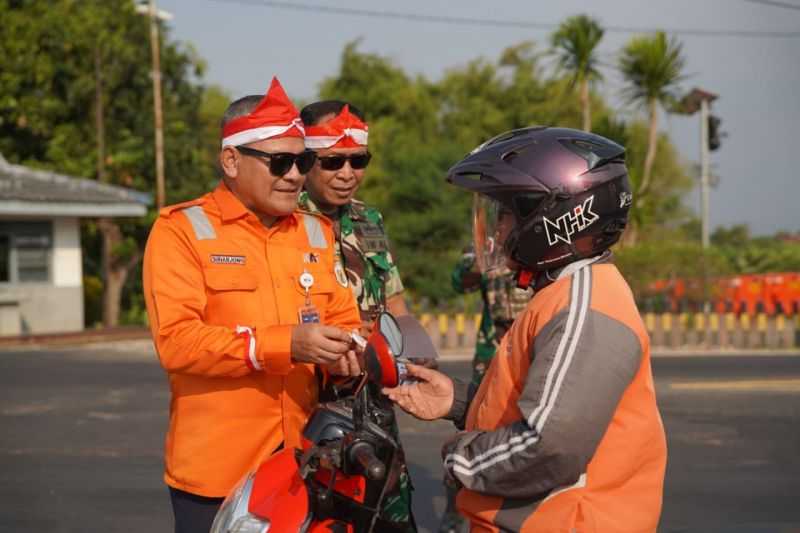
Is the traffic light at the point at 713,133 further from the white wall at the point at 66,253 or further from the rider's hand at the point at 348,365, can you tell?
the rider's hand at the point at 348,365

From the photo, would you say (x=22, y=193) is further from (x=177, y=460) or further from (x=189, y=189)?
(x=177, y=460)

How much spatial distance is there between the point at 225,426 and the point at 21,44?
27.7 meters

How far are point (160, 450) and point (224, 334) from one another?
604cm

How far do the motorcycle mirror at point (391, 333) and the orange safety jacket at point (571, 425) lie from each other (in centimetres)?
33

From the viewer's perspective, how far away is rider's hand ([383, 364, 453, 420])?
314 centimetres

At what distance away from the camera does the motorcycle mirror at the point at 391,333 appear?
292cm

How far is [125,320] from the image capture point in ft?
92.7

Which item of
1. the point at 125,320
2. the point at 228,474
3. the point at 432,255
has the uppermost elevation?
the point at 228,474

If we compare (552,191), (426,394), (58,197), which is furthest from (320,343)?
(58,197)

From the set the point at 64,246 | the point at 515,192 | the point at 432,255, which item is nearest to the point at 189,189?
the point at 64,246

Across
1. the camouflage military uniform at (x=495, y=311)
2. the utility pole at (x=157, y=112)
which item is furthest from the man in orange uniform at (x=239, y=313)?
the utility pole at (x=157, y=112)

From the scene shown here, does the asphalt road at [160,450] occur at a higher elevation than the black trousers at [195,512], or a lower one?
lower

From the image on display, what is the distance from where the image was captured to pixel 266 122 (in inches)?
140

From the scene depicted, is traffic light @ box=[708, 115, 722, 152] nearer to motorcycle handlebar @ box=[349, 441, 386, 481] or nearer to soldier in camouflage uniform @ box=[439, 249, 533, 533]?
soldier in camouflage uniform @ box=[439, 249, 533, 533]
